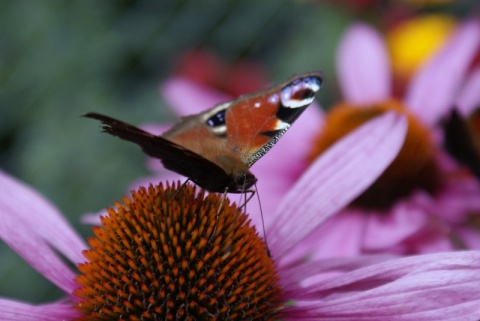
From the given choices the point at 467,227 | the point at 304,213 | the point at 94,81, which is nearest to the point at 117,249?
the point at 304,213

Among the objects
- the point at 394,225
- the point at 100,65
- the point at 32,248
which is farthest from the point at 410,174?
the point at 100,65

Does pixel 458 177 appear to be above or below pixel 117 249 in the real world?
above

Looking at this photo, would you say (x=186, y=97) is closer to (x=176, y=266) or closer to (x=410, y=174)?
(x=410, y=174)

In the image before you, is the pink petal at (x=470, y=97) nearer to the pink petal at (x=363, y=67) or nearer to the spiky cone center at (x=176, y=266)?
the pink petal at (x=363, y=67)

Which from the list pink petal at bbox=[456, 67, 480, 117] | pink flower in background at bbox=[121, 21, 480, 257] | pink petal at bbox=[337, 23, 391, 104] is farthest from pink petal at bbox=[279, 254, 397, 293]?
pink petal at bbox=[337, 23, 391, 104]

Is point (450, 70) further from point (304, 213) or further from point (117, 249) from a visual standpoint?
point (117, 249)

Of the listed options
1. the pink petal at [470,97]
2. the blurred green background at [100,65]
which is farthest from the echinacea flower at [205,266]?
the blurred green background at [100,65]
